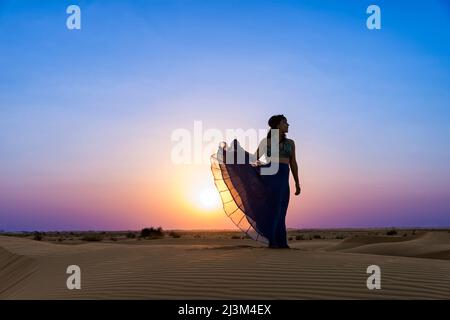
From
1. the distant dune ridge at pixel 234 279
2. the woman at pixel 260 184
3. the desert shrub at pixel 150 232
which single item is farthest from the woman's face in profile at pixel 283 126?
the desert shrub at pixel 150 232

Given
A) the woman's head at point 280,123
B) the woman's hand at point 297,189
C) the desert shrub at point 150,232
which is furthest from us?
the desert shrub at point 150,232

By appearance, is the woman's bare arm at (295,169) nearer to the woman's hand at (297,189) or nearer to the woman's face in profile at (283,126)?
the woman's hand at (297,189)

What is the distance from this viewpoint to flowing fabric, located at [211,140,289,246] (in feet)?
35.3

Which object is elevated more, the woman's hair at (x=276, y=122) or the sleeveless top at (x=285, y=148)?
the woman's hair at (x=276, y=122)

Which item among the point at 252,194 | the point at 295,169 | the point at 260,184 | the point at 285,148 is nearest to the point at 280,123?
the point at 285,148

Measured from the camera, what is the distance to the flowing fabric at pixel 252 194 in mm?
10750

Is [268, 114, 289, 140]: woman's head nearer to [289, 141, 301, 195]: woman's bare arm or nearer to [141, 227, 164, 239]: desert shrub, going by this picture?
[289, 141, 301, 195]: woman's bare arm

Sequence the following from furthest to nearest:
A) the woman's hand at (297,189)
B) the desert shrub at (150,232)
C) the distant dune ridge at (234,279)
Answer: the desert shrub at (150,232) → the woman's hand at (297,189) → the distant dune ridge at (234,279)

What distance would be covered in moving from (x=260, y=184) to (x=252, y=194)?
1.00 feet

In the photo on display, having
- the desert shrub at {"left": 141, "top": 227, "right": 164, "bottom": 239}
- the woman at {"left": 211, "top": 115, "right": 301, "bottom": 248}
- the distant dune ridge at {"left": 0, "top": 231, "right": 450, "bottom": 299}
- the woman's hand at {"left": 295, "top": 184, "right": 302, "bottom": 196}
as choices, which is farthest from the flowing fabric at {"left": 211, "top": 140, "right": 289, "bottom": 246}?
the desert shrub at {"left": 141, "top": 227, "right": 164, "bottom": 239}

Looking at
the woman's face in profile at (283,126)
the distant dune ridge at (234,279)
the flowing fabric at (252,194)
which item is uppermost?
the woman's face in profile at (283,126)
